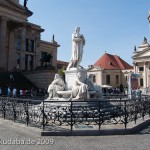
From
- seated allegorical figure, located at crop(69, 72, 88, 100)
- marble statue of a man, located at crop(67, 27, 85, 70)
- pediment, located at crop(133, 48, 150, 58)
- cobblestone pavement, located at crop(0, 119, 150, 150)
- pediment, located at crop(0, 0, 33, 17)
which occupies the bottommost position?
cobblestone pavement, located at crop(0, 119, 150, 150)

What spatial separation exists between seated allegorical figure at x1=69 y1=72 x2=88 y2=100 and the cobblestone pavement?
3633 millimetres

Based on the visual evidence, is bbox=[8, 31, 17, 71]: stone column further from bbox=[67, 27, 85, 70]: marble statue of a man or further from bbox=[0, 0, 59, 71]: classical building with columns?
bbox=[67, 27, 85, 70]: marble statue of a man

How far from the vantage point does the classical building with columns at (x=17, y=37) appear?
1713 inches

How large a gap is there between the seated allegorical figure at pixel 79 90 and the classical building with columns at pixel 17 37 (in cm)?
3163

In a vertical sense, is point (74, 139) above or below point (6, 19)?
below

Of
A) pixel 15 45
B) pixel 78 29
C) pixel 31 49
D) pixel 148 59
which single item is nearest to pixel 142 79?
pixel 148 59

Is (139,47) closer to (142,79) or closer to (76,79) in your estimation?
(142,79)

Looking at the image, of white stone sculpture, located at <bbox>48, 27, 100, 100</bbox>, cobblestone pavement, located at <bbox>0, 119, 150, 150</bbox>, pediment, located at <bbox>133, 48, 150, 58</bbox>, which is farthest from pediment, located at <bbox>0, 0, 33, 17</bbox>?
pediment, located at <bbox>133, 48, 150, 58</bbox>

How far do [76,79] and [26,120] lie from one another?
3904 millimetres

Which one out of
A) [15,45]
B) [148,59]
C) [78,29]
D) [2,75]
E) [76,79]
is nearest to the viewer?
[76,79]

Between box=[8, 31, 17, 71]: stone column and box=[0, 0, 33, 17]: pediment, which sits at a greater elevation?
box=[0, 0, 33, 17]: pediment

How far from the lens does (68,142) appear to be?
8.03 m

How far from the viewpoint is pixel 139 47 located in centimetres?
8175

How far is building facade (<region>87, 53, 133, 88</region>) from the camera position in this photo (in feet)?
262
